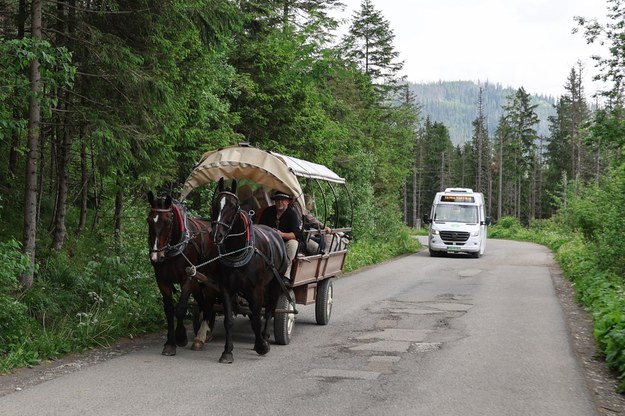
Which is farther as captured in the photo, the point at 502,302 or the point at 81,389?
the point at 502,302

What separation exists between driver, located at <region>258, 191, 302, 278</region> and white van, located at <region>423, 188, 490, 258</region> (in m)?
17.7

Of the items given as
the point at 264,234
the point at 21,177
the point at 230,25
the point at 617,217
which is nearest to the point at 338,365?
the point at 264,234

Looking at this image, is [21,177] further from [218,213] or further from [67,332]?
[218,213]

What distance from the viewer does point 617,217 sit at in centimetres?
1585

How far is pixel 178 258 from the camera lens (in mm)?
8023

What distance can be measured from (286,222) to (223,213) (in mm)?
1844

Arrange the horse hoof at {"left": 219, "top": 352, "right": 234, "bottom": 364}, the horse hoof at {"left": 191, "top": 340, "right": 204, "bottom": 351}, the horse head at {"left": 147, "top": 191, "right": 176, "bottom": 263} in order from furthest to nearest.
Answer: the horse hoof at {"left": 191, "top": 340, "right": 204, "bottom": 351} < the horse hoof at {"left": 219, "top": 352, "right": 234, "bottom": 364} < the horse head at {"left": 147, "top": 191, "right": 176, "bottom": 263}

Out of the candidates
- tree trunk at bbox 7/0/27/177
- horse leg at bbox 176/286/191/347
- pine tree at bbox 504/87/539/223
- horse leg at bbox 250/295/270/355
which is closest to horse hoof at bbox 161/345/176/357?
horse leg at bbox 176/286/191/347

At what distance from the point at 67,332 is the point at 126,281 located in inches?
89.3

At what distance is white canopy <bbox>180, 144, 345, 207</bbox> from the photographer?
376 inches

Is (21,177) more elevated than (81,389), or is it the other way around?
(21,177)

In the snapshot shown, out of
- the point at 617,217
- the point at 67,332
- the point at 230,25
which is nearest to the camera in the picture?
the point at 67,332

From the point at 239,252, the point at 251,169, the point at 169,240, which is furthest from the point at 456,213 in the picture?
the point at 169,240

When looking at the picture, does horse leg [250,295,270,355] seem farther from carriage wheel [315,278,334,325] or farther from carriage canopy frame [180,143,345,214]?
carriage wheel [315,278,334,325]
